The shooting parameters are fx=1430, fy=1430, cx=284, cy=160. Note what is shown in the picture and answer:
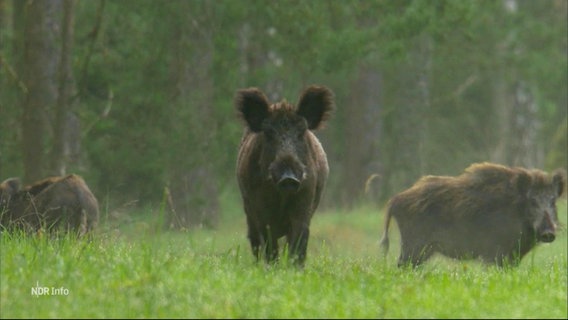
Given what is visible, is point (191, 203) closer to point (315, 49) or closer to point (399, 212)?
point (315, 49)

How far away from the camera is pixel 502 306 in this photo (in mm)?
9195

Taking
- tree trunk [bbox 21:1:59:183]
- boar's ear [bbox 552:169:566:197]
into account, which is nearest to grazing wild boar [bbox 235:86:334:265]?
boar's ear [bbox 552:169:566:197]

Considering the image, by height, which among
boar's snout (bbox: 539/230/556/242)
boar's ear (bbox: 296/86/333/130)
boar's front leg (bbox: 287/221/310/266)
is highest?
boar's ear (bbox: 296/86/333/130)

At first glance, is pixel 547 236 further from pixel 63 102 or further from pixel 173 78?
pixel 173 78

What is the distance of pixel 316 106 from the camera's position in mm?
13656

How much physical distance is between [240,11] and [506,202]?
41.0 ft

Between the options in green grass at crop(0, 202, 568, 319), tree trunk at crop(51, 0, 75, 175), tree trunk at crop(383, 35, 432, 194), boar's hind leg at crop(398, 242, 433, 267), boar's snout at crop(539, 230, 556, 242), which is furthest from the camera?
tree trunk at crop(383, 35, 432, 194)

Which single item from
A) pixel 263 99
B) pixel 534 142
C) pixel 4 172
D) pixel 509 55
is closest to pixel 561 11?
pixel 509 55

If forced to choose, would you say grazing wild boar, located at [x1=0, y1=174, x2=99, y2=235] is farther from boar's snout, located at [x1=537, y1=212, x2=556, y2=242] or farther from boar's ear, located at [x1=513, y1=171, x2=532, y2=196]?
boar's snout, located at [x1=537, y1=212, x2=556, y2=242]

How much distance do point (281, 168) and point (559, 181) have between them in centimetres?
546

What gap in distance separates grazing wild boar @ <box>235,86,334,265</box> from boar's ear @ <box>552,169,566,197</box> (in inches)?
163

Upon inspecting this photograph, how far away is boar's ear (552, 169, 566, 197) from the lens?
663 inches

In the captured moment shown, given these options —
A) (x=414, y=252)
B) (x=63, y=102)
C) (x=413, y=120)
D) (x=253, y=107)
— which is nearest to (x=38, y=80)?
(x=63, y=102)

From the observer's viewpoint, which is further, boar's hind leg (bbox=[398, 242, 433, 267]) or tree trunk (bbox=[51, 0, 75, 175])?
tree trunk (bbox=[51, 0, 75, 175])
